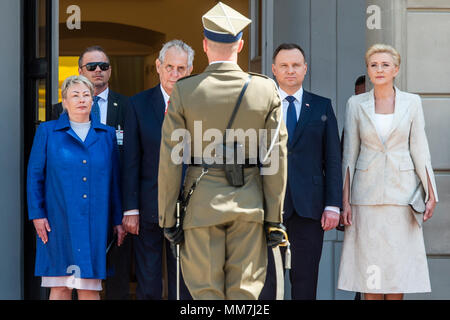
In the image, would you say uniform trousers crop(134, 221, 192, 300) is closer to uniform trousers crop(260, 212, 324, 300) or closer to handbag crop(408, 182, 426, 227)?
uniform trousers crop(260, 212, 324, 300)

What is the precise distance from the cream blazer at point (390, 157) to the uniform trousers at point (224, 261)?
129 cm

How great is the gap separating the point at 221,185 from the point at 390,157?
5.01ft

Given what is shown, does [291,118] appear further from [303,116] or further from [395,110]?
[395,110]

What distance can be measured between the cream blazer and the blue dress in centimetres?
167

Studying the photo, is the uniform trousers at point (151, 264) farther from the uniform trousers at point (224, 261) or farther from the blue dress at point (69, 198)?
the uniform trousers at point (224, 261)

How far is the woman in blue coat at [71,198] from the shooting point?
213 inches

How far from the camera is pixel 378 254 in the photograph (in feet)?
18.5

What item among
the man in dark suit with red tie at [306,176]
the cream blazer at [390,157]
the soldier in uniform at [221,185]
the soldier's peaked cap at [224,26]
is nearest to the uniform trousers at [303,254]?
the man in dark suit with red tie at [306,176]

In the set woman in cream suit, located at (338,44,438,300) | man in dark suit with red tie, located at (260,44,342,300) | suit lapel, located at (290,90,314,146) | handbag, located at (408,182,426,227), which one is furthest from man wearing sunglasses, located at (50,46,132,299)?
handbag, located at (408,182,426,227)

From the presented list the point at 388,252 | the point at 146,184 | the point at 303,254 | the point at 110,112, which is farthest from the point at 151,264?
the point at 388,252

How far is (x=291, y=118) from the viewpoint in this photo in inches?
224

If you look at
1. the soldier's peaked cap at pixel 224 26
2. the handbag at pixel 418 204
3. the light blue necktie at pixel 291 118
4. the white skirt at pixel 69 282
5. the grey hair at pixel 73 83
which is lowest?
the white skirt at pixel 69 282
